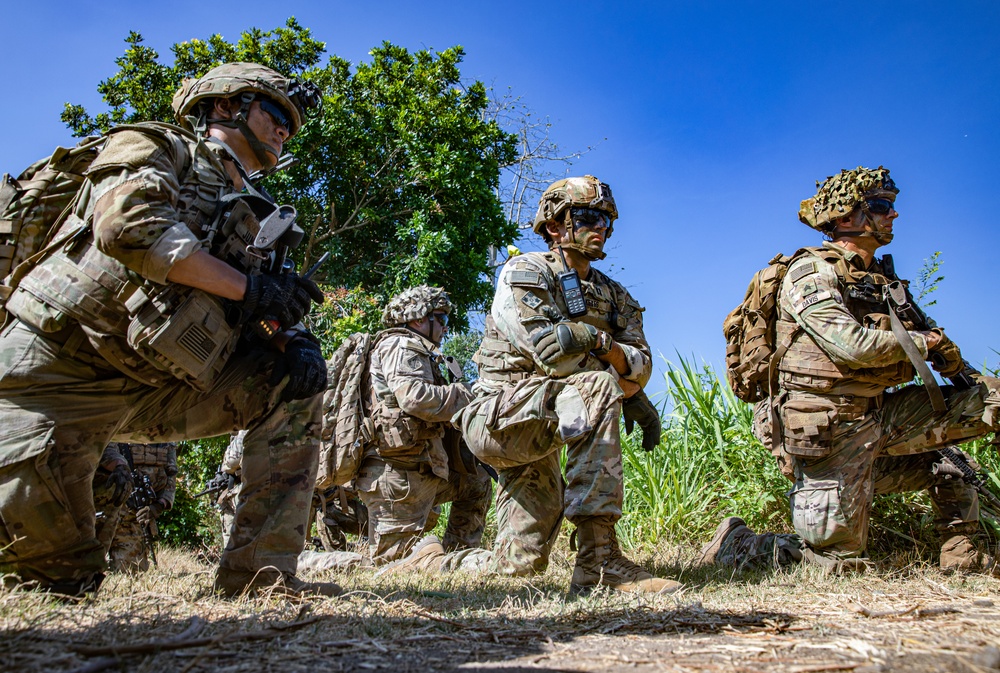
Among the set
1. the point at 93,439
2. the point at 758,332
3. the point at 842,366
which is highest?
the point at 758,332

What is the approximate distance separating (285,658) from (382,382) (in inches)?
181

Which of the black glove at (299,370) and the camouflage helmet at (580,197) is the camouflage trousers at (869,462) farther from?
the black glove at (299,370)

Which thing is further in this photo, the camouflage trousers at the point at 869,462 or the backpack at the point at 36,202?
the camouflage trousers at the point at 869,462

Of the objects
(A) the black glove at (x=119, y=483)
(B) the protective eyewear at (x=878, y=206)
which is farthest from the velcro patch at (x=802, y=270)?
(A) the black glove at (x=119, y=483)

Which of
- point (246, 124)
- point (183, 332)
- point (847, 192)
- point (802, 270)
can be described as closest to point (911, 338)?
point (802, 270)

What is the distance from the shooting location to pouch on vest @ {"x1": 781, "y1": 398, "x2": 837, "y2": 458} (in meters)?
4.88

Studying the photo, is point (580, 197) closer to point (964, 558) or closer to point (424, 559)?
point (424, 559)

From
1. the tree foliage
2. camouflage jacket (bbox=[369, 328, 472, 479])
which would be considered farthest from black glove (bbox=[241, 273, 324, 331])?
the tree foliage

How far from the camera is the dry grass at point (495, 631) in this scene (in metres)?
2.18

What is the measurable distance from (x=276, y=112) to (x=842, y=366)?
361cm

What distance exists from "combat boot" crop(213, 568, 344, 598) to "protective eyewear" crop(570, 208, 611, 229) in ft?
8.75

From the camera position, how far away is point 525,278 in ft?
15.4

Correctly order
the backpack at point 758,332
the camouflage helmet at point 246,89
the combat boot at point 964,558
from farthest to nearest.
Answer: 1. the backpack at point 758,332
2. the combat boot at point 964,558
3. the camouflage helmet at point 246,89

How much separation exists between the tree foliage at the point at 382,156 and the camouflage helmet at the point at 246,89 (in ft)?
Answer: 26.2
